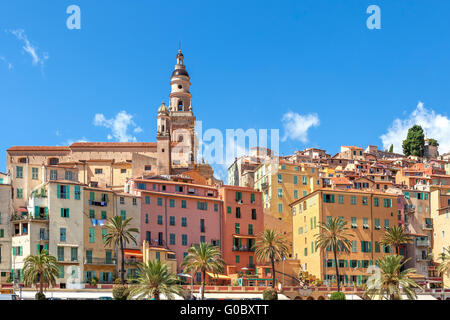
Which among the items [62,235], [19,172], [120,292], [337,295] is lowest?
[337,295]

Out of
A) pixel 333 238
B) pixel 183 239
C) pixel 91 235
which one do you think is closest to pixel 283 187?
pixel 333 238

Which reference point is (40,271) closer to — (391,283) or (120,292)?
(120,292)

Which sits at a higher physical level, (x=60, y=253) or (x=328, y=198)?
(x=328, y=198)

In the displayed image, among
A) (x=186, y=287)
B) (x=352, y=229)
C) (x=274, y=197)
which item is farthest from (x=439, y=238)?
(x=186, y=287)

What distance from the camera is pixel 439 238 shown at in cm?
10931

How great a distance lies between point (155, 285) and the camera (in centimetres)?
7475

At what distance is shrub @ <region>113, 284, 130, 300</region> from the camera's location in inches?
3086

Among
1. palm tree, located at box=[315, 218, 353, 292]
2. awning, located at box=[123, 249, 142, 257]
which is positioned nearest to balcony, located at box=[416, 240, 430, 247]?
palm tree, located at box=[315, 218, 353, 292]

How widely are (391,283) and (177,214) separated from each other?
32696 millimetres

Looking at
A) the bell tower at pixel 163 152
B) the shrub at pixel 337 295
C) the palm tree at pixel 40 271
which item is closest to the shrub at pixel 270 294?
the shrub at pixel 337 295

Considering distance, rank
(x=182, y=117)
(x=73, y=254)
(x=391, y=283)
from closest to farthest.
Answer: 1. (x=391, y=283)
2. (x=73, y=254)
3. (x=182, y=117)

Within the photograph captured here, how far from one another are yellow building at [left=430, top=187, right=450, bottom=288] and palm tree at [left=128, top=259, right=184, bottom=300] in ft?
152

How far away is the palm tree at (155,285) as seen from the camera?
74.2 m

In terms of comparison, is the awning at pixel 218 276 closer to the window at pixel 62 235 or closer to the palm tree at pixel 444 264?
the window at pixel 62 235
